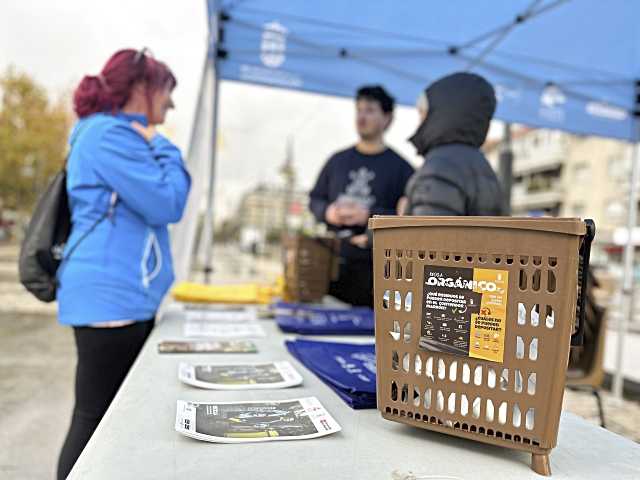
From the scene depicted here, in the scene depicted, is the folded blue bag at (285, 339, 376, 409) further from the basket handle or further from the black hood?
the black hood

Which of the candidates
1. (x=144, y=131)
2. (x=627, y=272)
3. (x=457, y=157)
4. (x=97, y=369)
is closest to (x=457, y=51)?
(x=627, y=272)

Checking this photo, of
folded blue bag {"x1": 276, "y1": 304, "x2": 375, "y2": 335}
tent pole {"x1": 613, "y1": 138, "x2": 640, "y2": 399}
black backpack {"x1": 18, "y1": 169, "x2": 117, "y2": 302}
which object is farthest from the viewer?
tent pole {"x1": 613, "y1": 138, "x2": 640, "y2": 399}

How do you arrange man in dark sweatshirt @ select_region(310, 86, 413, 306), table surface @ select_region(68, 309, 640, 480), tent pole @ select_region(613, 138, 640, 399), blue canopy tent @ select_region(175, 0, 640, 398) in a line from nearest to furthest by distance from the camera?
table surface @ select_region(68, 309, 640, 480) < man in dark sweatshirt @ select_region(310, 86, 413, 306) < blue canopy tent @ select_region(175, 0, 640, 398) < tent pole @ select_region(613, 138, 640, 399)

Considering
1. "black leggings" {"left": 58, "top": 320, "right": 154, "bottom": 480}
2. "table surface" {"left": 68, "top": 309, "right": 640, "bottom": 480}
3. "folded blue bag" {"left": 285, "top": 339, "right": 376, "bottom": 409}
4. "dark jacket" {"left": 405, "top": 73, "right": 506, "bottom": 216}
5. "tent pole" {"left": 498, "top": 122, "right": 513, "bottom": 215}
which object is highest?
"tent pole" {"left": 498, "top": 122, "right": 513, "bottom": 215}

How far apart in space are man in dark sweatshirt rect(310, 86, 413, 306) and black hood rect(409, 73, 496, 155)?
37.1 inches

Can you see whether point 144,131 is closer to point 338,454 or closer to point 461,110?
point 461,110

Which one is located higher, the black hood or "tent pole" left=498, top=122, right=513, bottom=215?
"tent pole" left=498, top=122, right=513, bottom=215

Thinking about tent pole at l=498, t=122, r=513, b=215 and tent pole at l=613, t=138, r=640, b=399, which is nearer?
tent pole at l=613, t=138, r=640, b=399

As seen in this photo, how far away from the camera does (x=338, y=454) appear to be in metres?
0.70

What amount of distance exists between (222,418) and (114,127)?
0.94 m

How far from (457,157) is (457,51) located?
230 centimetres

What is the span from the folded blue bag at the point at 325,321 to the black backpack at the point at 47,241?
0.64 metres

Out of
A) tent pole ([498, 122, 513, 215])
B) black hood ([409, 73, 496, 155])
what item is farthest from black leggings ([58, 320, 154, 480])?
tent pole ([498, 122, 513, 215])

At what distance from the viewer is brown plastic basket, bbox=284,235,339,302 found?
207 cm
